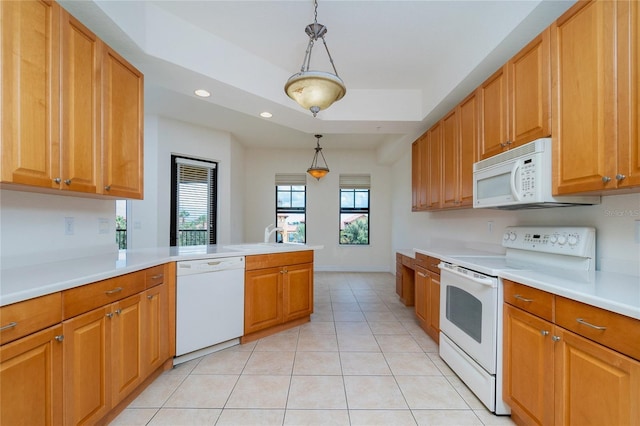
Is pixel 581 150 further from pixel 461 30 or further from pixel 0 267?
pixel 0 267

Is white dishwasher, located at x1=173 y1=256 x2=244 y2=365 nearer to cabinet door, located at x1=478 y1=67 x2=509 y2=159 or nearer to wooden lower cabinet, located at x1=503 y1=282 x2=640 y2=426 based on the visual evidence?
wooden lower cabinet, located at x1=503 y1=282 x2=640 y2=426

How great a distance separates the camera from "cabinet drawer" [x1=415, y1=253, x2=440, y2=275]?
2.57 m

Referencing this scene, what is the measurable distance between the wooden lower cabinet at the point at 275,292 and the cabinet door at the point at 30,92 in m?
1.62

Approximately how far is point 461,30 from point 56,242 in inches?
137

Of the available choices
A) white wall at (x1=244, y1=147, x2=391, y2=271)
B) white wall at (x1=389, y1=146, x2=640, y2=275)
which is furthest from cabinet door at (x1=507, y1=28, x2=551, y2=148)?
white wall at (x1=244, y1=147, x2=391, y2=271)

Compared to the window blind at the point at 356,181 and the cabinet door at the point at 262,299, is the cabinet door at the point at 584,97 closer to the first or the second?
the cabinet door at the point at 262,299

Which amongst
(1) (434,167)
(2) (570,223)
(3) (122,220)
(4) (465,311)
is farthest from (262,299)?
(3) (122,220)

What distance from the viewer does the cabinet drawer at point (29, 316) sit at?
39.8 inches

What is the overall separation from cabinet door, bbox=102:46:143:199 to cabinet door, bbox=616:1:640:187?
287cm

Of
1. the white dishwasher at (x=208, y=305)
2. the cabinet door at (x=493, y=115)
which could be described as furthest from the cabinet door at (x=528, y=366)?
the white dishwasher at (x=208, y=305)

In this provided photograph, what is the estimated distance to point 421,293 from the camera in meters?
2.92

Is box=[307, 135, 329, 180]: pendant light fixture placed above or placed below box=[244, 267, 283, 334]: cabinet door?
above

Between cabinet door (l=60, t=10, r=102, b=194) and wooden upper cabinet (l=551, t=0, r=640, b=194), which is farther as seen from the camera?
cabinet door (l=60, t=10, r=102, b=194)

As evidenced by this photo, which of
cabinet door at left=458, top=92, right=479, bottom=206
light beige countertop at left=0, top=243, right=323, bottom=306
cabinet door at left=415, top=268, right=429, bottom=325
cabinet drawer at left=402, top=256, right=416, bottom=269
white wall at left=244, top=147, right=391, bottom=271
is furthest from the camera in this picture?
white wall at left=244, top=147, right=391, bottom=271
